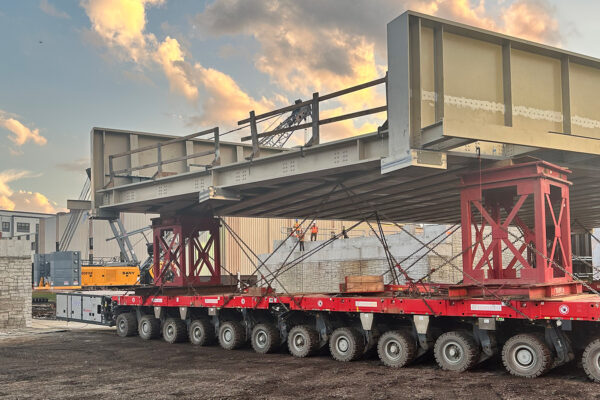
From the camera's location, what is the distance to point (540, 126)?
46.7 ft

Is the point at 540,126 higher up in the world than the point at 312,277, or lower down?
higher up

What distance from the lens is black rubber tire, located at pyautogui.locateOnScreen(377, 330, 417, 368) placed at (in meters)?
13.7

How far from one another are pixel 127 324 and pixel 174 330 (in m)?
3.03

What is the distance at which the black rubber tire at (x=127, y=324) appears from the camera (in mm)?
22375

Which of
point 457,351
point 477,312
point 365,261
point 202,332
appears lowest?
point 202,332

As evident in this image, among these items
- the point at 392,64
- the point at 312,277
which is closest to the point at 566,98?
the point at 392,64

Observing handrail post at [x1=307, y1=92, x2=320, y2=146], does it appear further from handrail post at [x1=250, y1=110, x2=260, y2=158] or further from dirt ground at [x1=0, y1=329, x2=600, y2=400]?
dirt ground at [x1=0, y1=329, x2=600, y2=400]

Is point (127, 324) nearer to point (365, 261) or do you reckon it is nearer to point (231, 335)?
point (231, 335)

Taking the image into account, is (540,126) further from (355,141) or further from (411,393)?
(411,393)

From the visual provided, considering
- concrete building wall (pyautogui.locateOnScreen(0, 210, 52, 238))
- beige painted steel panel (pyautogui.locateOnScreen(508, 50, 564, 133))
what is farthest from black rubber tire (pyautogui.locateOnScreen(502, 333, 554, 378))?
concrete building wall (pyautogui.locateOnScreen(0, 210, 52, 238))

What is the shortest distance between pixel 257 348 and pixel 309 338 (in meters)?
2.05

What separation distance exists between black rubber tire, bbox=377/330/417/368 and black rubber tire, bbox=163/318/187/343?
7938 millimetres

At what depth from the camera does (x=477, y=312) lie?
12695 millimetres

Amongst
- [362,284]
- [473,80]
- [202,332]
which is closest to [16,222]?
[202,332]
